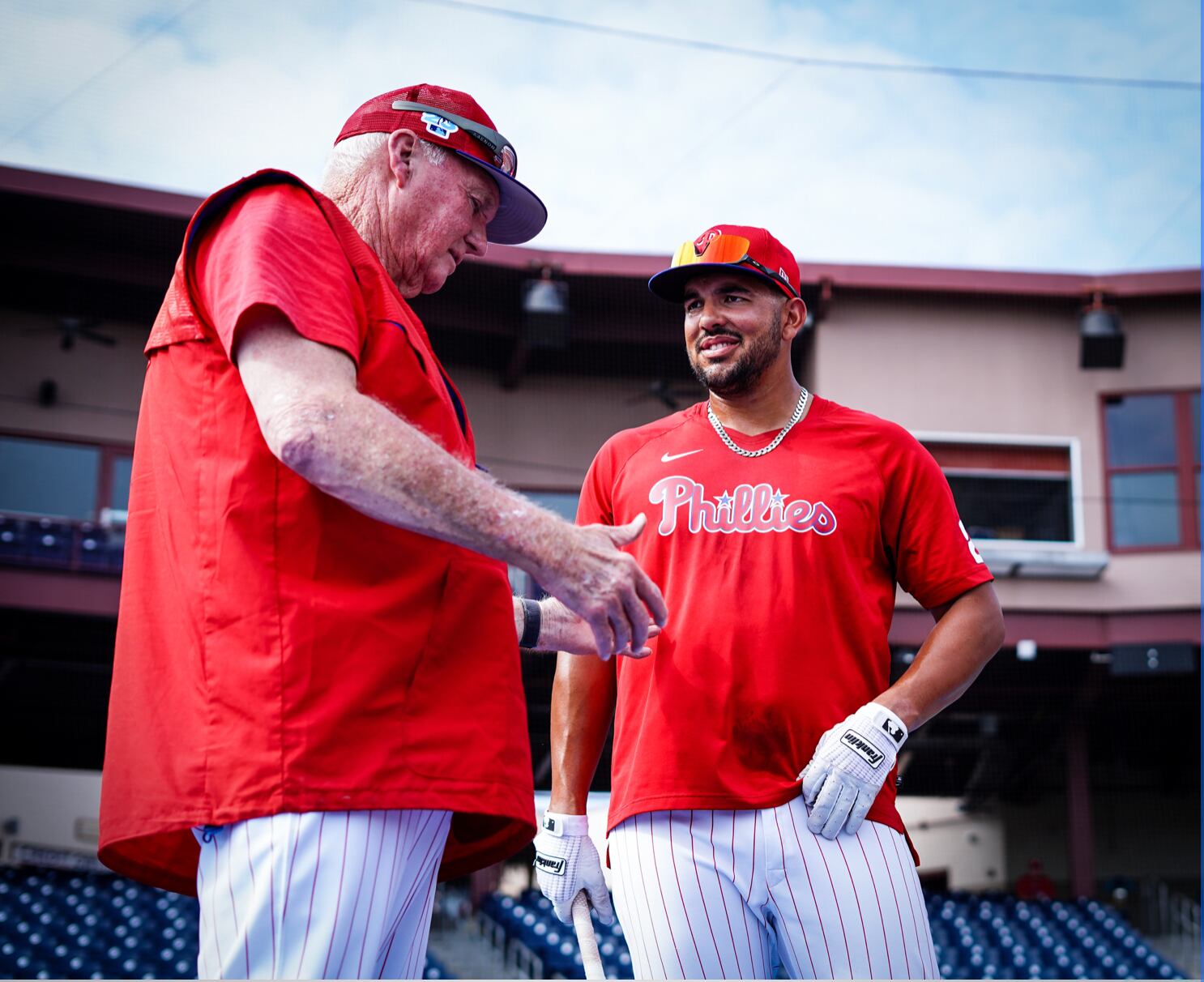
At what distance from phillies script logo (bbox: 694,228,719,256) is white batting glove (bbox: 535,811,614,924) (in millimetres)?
1187

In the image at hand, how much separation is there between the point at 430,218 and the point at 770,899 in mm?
1310

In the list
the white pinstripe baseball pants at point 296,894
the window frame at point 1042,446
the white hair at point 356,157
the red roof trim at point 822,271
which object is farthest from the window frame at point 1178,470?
the white pinstripe baseball pants at point 296,894

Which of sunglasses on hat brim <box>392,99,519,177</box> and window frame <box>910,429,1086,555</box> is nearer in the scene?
sunglasses on hat brim <box>392,99,519,177</box>

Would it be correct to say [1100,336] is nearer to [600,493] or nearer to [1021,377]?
[1021,377]

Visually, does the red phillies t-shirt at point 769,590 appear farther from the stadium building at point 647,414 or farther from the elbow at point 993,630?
the stadium building at point 647,414

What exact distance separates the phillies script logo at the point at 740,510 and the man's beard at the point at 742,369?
224 millimetres

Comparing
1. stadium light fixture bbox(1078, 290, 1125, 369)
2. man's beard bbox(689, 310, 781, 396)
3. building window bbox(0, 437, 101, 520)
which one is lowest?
man's beard bbox(689, 310, 781, 396)

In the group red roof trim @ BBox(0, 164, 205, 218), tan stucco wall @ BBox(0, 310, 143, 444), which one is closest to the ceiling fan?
tan stucco wall @ BBox(0, 310, 143, 444)

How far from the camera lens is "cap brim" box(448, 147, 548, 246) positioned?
1.90 m

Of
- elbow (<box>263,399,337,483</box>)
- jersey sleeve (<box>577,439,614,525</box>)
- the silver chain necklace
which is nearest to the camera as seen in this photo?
elbow (<box>263,399,337,483</box>)

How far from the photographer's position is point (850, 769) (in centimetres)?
212

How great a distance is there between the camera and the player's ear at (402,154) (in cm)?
180

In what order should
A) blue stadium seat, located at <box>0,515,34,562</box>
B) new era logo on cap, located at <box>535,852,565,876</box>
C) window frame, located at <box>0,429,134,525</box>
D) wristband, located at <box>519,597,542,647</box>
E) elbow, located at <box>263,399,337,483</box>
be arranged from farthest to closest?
window frame, located at <box>0,429,134,525</box> < blue stadium seat, located at <box>0,515,34,562</box> < new era logo on cap, located at <box>535,852,565,876</box> < wristband, located at <box>519,597,542,647</box> < elbow, located at <box>263,399,337,483</box>

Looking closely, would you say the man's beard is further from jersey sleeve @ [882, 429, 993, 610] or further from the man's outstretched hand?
the man's outstretched hand
